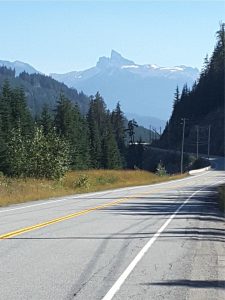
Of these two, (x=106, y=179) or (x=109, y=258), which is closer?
(x=109, y=258)

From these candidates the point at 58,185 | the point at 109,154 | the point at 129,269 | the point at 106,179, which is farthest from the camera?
the point at 109,154

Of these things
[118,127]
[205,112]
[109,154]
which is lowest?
[109,154]

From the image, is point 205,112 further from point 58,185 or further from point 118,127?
point 58,185

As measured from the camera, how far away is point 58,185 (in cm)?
4025

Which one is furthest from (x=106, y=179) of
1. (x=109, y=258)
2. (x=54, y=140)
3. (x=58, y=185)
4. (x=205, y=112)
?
(x=205, y=112)

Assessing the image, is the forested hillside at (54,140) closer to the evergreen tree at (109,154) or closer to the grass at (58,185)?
the evergreen tree at (109,154)

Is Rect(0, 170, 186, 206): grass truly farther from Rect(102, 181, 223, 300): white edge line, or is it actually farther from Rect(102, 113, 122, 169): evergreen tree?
Rect(102, 113, 122, 169): evergreen tree

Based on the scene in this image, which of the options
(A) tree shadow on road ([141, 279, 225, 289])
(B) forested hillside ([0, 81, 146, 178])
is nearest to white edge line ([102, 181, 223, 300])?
(A) tree shadow on road ([141, 279, 225, 289])

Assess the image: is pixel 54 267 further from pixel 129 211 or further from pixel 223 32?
pixel 223 32

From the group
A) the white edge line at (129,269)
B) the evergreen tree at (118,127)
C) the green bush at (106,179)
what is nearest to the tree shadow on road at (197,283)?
the white edge line at (129,269)

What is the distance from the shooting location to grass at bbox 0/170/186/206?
29234 mm

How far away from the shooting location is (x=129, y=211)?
878 inches

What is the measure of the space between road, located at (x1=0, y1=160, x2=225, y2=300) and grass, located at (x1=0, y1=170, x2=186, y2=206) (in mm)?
10025

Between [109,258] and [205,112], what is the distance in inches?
5628
